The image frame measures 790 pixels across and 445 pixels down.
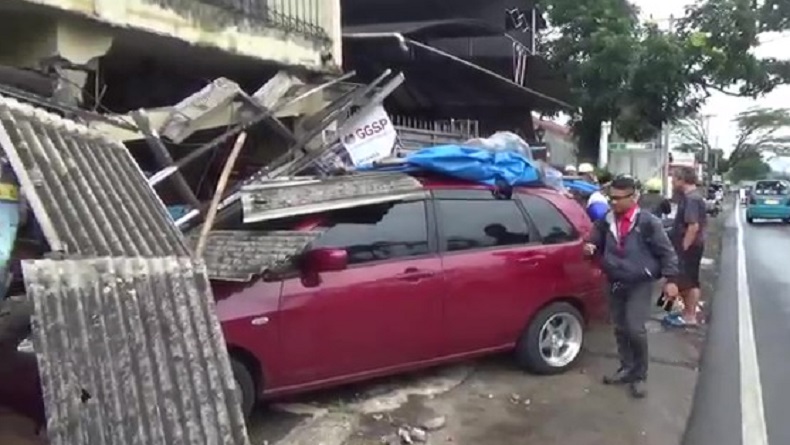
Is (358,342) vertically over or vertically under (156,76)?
under

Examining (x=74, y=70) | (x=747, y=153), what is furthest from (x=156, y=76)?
(x=747, y=153)

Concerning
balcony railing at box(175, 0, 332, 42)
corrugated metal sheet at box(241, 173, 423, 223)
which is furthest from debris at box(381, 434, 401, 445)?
balcony railing at box(175, 0, 332, 42)

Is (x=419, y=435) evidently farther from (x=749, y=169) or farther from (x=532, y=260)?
(x=749, y=169)

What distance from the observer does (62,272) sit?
2.85m

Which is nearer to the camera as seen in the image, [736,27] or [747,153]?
[736,27]

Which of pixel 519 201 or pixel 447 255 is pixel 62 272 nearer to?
pixel 447 255

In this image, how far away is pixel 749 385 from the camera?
7.02 m

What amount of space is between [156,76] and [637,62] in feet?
33.5

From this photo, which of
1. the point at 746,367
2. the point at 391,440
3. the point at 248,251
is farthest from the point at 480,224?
the point at 746,367

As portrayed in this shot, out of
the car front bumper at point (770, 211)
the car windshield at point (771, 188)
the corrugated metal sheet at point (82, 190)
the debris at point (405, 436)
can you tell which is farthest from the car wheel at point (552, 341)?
the car windshield at point (771, 188)

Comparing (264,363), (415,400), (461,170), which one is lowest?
(415,400)

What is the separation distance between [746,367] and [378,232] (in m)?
3.78

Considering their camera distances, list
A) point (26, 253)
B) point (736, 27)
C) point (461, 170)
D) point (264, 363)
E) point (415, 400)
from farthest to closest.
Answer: point (736, 27)
point (461, 170)
point (415, 400)
point (264, 363)
point (26, 253)

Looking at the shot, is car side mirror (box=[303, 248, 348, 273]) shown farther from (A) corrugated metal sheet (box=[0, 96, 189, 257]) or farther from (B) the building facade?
(B) the building facade
